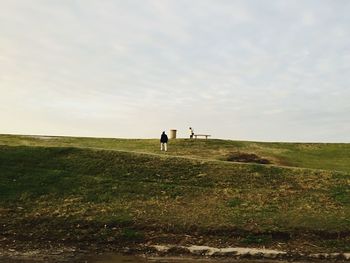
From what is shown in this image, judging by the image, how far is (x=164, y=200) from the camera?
90.3 ft

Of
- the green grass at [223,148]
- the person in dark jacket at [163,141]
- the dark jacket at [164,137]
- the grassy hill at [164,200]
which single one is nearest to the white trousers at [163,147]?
the person in dark jacket at [163,141]

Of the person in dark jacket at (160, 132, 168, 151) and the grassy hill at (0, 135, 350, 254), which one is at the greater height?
the person in dark jacket at (160, 132, 168, 151)

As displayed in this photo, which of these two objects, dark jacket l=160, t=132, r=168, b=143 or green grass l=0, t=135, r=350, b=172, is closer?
green grass l=0, t=135, r=350, b=172

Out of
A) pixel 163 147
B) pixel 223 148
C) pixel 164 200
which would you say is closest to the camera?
pixel 164 200

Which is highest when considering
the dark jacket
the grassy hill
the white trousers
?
the dark jacket

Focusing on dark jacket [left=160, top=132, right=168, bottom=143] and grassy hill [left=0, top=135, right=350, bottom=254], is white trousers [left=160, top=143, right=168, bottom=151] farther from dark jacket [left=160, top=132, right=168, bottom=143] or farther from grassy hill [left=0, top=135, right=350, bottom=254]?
grassy hill [left=0, top=135, right=350, bottom=254]

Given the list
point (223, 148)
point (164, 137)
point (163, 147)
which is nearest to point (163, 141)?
point (164, 137)

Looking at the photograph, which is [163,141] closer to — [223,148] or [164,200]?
[223,148]

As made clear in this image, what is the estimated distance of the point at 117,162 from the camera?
35.4 m

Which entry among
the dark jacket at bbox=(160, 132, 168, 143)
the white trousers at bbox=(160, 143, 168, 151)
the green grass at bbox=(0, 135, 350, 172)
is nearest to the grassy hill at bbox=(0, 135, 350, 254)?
the green grass at bbox=(0, 135, 350, 172)

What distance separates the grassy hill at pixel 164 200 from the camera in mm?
22250

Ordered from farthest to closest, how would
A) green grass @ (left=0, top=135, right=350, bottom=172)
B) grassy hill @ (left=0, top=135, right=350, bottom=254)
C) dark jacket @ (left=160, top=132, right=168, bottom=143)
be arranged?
dark jacket @ (left=160, top=132, right=168, bottom=143) → green grass @ (left=0, top=135, right=350, bottom=172) → grassy hill @ (left=0, top=135, right=350, bottom=254)

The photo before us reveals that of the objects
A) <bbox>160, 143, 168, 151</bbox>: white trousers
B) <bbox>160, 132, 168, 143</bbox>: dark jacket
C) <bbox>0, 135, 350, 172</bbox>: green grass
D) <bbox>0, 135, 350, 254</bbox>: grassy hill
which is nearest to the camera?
<bbox>0, 135, 350, 254</bbox>: grassy hill

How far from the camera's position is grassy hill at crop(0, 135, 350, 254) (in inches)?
876
